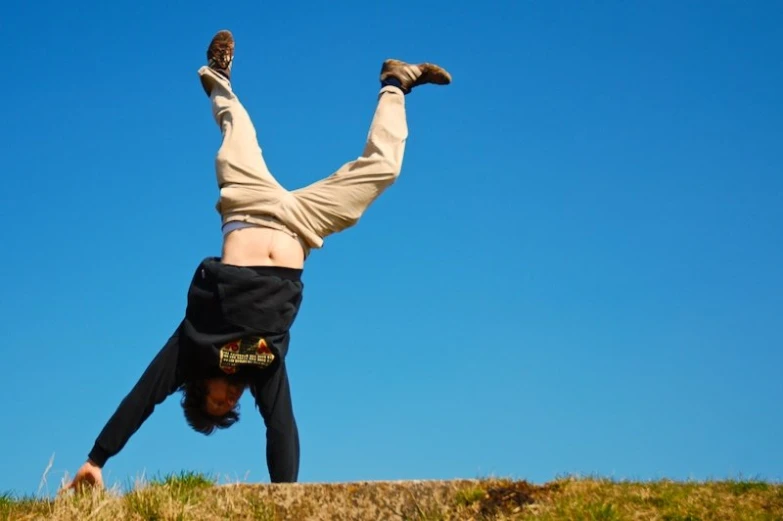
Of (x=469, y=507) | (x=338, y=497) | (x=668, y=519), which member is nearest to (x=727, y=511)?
(x=668, y=519)

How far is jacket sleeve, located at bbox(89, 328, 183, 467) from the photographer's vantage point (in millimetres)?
6172

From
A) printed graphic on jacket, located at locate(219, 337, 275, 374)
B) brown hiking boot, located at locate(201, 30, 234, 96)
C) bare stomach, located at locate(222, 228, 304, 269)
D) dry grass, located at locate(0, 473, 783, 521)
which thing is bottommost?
dry grass, located at locate(0, 473, 783, 521)

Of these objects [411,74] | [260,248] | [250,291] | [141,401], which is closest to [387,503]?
[250,291]

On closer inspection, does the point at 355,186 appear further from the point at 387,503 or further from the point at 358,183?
the point at 387,503

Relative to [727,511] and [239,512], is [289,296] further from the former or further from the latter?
[727,511]

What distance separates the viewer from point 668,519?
216 inches

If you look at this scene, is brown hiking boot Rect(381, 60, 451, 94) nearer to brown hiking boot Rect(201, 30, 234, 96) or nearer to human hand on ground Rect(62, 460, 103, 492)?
brown hiking boot Rect(201, 30, 234, 96)

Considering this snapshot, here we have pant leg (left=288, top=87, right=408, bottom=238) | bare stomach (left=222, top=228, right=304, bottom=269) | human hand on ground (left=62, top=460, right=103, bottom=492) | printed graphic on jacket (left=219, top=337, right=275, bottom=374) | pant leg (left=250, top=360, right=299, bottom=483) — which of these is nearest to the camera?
human hand on ground (left=62, top=460, right=103, bottom=492)

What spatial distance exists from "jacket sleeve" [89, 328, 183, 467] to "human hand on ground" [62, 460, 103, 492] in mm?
40

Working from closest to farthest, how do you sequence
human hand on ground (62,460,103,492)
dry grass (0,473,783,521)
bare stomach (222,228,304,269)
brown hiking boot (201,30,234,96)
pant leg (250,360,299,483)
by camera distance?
dry grass (0,473,783,521), human hand on ground (62,460,103,492), pant leg (250,360,299,483), bare stomach (222,228,304,269), brown hiking boot (201,30,234,96)

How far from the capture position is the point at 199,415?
674 centimetres

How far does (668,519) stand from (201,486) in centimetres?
277

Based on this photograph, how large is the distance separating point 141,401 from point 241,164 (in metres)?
1.84

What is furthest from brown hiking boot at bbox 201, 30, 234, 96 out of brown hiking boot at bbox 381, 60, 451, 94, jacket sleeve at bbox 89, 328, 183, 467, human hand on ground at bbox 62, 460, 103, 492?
human hand on ground at bbox 62, 460, 103, 492
